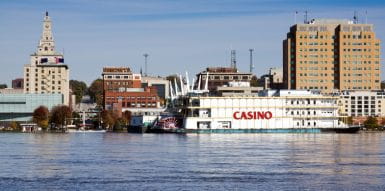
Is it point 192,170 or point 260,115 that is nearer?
point 192,170

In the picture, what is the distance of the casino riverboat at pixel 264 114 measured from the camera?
546 ft

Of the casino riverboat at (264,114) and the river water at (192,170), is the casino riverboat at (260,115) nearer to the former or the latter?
the casino riverboat at (264,114)

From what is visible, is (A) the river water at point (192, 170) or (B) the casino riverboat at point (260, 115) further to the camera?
(B) the casino riverboat at point (260, 115)

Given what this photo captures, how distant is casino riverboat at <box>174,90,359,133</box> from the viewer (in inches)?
6555

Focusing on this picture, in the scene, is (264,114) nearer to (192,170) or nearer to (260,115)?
(260,115)

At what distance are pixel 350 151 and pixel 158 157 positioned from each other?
21001mm

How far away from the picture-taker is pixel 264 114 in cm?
16775

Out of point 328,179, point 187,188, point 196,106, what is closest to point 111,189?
point 187,188

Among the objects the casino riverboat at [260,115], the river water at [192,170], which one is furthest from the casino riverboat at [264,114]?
the river water at [192,170]

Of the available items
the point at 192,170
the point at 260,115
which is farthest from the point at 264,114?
the point at 192,170

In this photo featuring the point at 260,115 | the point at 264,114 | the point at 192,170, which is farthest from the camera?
the point at 264,114

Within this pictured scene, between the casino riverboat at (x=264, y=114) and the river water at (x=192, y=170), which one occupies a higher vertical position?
the casino riverboat at (x=264, y=114)

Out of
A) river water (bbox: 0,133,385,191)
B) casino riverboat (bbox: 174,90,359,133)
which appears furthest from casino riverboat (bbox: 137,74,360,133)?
river water (bbox: 0,133,385,191)

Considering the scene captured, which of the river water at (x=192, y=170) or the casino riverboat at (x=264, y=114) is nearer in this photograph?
the river water at (x=192, y=170)
